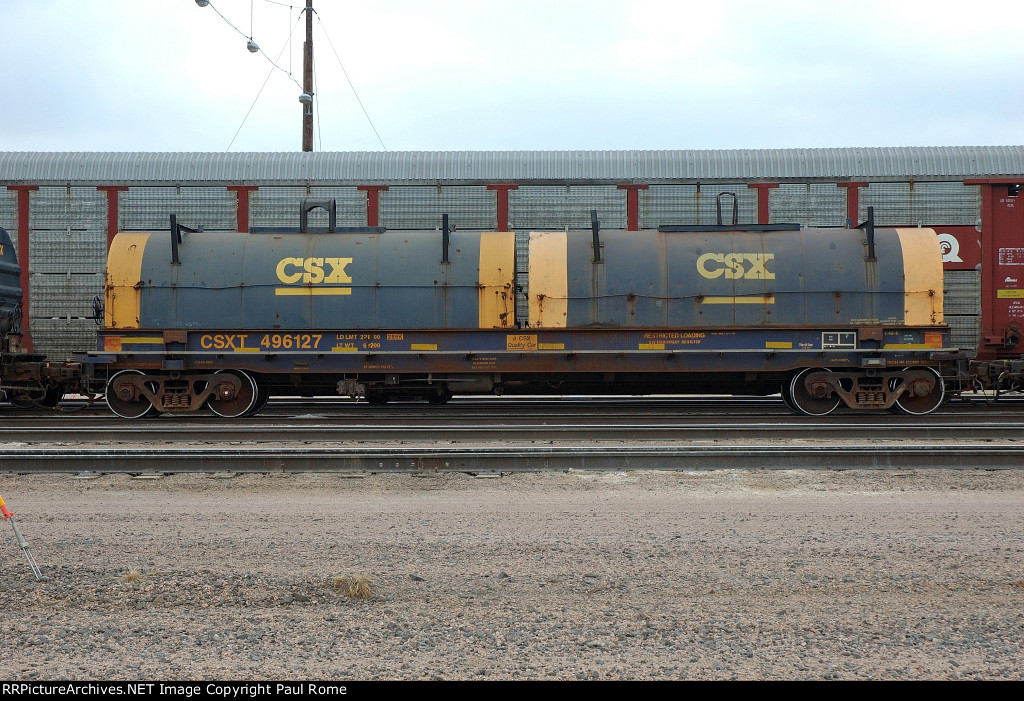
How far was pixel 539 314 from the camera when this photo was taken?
40.9 feet

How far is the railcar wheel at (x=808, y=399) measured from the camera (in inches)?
489

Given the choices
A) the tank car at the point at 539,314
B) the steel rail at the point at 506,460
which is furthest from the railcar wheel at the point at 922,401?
the steel rail at the point at 506,460

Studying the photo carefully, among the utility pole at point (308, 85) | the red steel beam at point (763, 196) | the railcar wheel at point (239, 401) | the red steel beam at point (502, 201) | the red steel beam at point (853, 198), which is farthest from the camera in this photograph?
the utility pole at point (308, 85)

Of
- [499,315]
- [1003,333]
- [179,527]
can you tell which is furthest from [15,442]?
[1003,333]

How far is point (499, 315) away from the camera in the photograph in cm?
1250

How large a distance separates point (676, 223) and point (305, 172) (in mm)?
7145

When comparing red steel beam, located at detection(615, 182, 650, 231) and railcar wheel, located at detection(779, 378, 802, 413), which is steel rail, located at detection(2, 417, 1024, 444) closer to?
railcar wheel, located at detection(779, 378, 802, 413)

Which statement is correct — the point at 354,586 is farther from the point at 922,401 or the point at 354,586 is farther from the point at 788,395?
the point at 922,401

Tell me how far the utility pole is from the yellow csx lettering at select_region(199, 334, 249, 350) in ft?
28.3

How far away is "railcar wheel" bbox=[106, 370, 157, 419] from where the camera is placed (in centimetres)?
1245

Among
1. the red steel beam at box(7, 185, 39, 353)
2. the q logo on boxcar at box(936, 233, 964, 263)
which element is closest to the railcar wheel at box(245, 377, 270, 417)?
the red steel beam at box(7, 185, 39, 353)

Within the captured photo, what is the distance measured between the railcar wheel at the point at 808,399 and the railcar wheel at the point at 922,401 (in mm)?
1039

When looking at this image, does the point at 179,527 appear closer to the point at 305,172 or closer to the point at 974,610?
the point at 974,610

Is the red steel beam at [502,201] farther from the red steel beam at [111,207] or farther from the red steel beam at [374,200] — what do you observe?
the red steel beam at [111,207]
